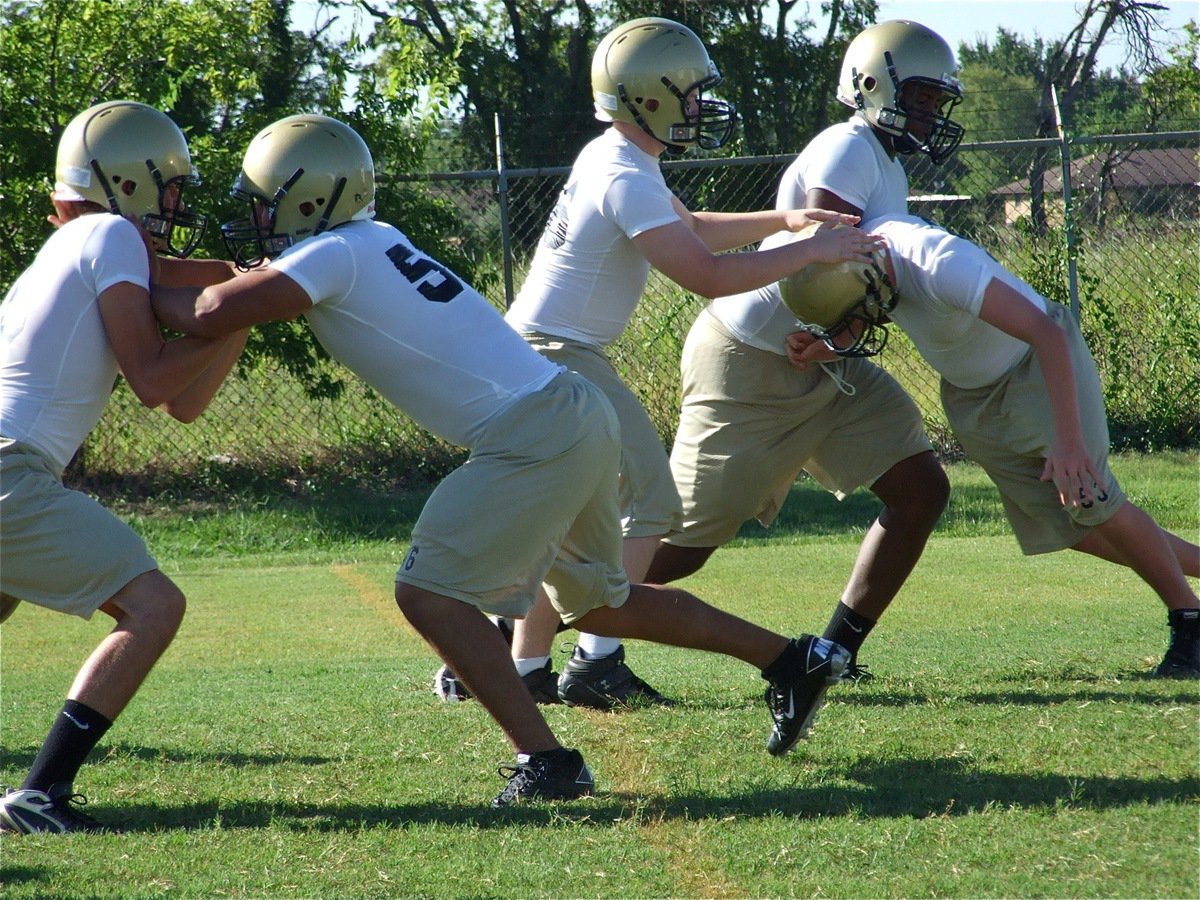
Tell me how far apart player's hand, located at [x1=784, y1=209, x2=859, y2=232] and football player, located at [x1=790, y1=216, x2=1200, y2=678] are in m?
0.15

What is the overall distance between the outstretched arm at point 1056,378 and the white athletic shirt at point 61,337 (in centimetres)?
263

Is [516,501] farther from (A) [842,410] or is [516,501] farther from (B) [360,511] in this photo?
(B) [360,511]

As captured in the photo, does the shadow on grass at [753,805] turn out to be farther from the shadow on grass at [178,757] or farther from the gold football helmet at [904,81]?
the gold football helmet at [904,81]

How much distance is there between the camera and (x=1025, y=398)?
5012mm

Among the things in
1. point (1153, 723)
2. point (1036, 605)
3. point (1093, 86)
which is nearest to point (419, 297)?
point (1153, 723)

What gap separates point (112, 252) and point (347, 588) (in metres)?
4.61

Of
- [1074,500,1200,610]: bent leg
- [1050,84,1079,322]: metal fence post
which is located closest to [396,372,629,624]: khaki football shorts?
[1074,500,1200,610]: bent leg

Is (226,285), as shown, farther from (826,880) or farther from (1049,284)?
(1049,284)

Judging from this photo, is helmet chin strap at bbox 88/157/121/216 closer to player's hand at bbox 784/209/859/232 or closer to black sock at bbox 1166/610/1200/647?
player's hand at bbox 784/209/859/232

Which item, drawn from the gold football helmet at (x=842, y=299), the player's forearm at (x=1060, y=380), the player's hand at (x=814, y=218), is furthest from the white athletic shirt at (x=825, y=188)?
the player's forearm at (x=1060, y=380)

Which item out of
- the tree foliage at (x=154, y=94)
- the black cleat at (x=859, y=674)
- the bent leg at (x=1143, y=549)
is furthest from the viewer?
the tree foliage at (x=154, y=94)

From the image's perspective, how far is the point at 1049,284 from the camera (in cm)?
1148

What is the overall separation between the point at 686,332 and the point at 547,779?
805cm

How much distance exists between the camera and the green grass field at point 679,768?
3471 millimetres
